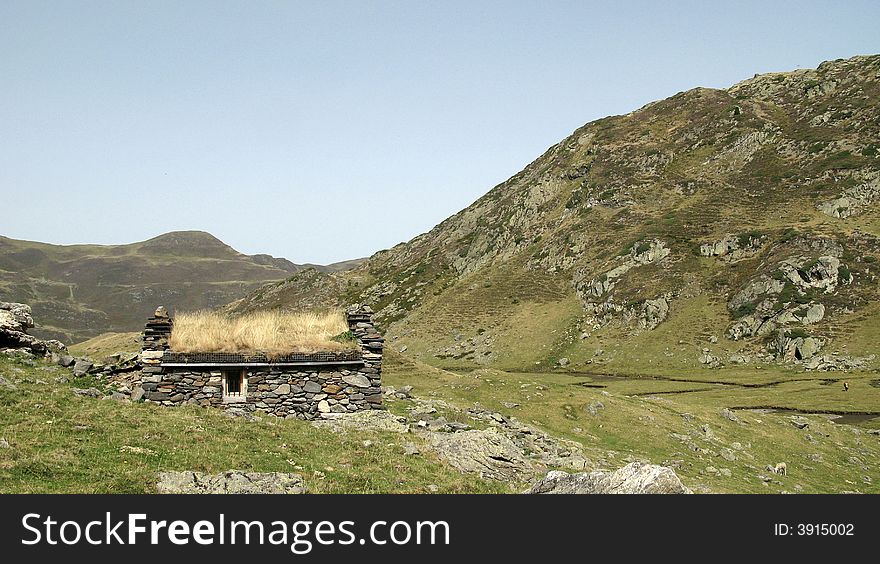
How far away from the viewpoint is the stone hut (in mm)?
23875

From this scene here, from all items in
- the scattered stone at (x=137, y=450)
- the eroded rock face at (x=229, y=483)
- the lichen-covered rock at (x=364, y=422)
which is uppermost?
the scattered stone at (x=137, y=450)

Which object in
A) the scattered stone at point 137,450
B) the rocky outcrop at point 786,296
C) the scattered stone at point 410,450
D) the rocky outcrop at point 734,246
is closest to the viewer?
the scattered stone at point 137,450

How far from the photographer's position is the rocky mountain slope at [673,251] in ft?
308

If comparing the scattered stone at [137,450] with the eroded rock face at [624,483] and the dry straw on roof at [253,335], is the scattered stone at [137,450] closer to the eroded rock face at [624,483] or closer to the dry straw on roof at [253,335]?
the dry straw on roof at [253,335]

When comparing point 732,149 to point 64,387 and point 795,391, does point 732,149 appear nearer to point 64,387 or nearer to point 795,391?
point 795,391

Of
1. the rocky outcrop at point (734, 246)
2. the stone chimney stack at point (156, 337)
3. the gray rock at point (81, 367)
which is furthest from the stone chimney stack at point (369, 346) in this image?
the rocky outcrop at point (734, 246)

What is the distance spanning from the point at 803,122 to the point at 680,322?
7029cm

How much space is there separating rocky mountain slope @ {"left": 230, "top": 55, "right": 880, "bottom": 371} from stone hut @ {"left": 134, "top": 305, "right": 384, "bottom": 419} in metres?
71.8

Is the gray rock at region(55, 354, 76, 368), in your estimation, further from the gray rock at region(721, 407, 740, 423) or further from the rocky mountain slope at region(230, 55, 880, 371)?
the rocky mountain slope at region(230, 55, 880, 371)

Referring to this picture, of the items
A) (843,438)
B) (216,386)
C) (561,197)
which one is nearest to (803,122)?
(561,197)

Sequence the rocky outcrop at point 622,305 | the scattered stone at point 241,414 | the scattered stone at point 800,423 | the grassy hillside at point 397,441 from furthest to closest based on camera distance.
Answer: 1. the rocky outcrop at point 622,305
2. the scattered stone at point 800,423
3. the scattered stone at point 241,414
4. the grassy hillside at point 397,441

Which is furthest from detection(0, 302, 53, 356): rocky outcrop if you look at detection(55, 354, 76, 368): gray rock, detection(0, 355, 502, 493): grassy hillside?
detection(0, 355, 502, 493): grassy hillside

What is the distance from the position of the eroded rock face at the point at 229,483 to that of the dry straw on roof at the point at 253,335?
883 centimetres

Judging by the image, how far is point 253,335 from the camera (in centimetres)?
2497
